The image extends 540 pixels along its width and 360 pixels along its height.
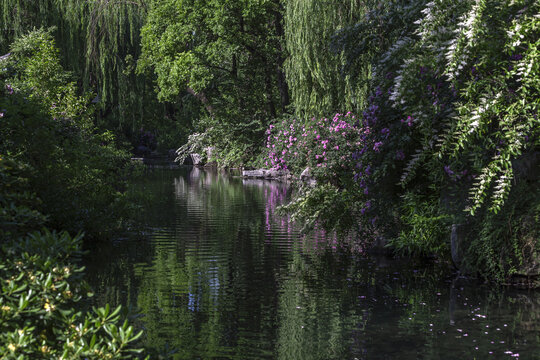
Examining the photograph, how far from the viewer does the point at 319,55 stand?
19266mm

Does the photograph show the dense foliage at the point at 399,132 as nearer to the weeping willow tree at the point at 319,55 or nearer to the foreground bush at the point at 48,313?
the weeping willow tree at the point at 319,55

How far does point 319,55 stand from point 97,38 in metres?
15.4

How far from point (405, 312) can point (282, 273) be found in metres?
2.62

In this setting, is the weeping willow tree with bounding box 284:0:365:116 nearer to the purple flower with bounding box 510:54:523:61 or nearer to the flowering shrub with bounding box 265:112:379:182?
the flowering shrub with bounding box 265:112:379:182

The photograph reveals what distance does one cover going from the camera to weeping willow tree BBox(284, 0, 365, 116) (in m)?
18.5

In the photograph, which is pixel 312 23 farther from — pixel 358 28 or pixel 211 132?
pixel 211 132

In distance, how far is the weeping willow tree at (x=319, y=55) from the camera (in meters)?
18.5

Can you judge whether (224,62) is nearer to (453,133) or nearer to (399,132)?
(399,132)

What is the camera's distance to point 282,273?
10.2 meters

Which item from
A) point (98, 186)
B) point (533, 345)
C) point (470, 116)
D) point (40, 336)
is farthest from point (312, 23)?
point (40, 336)

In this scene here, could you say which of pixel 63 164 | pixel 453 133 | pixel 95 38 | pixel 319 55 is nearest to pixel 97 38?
pixel 95 38

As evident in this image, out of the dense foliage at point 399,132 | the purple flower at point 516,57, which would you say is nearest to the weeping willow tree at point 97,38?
the dense foliage at point 399,132

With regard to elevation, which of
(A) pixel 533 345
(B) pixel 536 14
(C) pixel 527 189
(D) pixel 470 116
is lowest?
(A) pixel 533 345

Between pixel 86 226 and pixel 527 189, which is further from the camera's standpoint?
pixel 86 226
